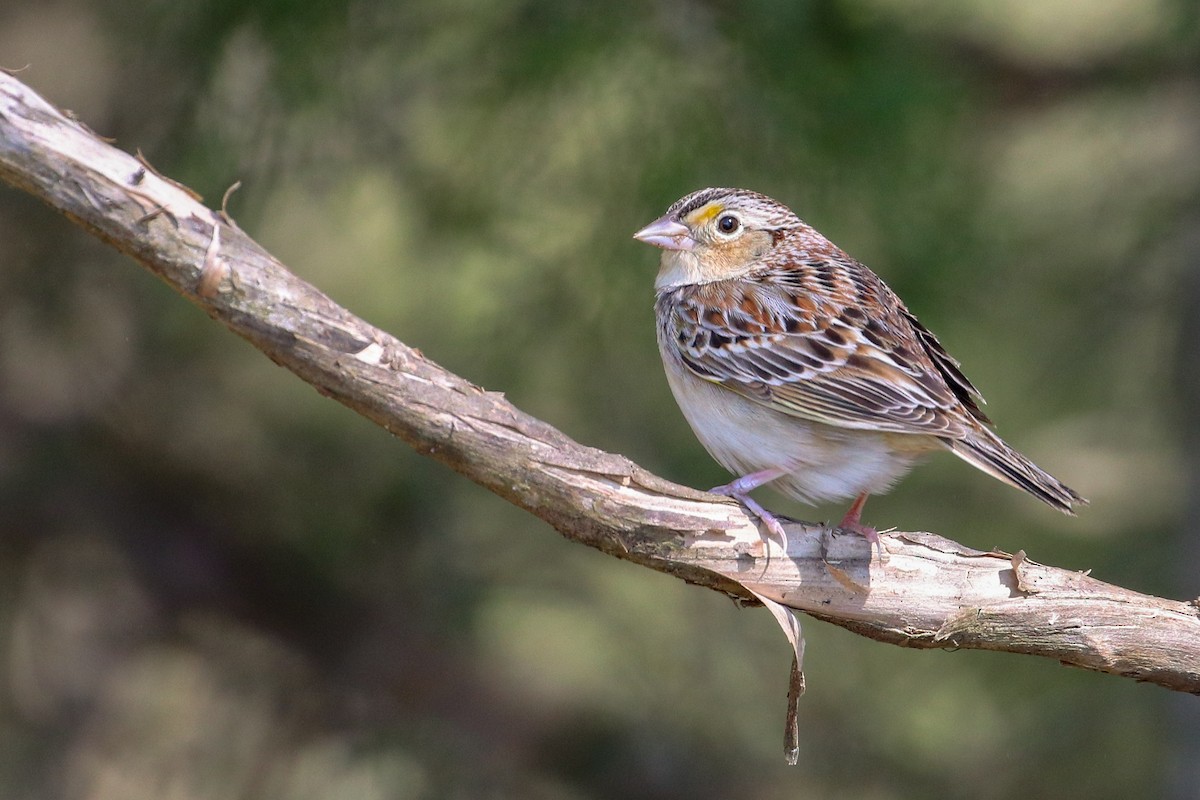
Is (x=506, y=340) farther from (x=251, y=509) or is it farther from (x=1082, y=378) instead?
(x=1082, y=378)

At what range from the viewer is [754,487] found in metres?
4.28

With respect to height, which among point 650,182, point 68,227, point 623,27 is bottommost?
point 68,227

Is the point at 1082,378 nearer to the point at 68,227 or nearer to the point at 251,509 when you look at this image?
the point at 251,509

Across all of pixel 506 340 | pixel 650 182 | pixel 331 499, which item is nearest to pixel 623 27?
pixel 650 182

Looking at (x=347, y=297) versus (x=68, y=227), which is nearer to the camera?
(x=68, y=227)

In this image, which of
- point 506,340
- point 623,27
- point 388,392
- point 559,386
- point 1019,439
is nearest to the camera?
point 388,392

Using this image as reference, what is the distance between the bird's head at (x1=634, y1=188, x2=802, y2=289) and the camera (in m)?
4.97

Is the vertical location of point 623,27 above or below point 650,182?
above

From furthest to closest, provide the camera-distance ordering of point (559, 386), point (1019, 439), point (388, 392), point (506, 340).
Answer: point (1019, 439)
point (559, 386)
point (506, 340)
point (388, 392)

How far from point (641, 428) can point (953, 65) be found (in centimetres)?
254

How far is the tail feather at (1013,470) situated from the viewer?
3.95 meters

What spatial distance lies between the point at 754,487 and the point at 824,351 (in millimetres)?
524

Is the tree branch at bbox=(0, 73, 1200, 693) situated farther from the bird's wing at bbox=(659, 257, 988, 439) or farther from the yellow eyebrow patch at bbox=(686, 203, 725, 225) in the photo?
the yellow eyebrow patch at bbox=(686, 203, 725, 225)

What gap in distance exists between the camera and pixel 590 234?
21.2 ft
